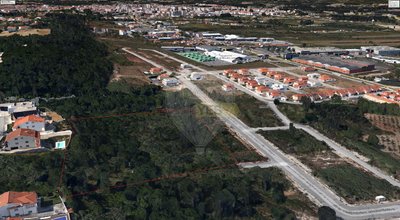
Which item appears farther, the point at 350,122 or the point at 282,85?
the point at 282,85

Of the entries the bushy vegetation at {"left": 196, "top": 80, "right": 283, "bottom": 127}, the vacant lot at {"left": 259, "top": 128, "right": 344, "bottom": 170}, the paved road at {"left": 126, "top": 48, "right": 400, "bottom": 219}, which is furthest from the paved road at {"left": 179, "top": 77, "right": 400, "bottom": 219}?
the bushy vegetation at {"left": 196, "top": 80, "right": 283, "bottom": 127}

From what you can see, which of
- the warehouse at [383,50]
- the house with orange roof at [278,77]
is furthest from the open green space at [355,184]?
the warehouse at [383,50]

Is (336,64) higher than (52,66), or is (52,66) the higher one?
(52,66)

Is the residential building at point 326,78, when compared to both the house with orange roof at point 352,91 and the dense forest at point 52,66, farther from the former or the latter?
the dense forest at point 52,66

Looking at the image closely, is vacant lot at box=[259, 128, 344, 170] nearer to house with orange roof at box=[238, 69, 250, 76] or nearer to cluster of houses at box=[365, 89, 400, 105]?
cluster of houses at box=[365, 89, 400, 105]

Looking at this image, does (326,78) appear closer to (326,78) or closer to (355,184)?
(326,78)

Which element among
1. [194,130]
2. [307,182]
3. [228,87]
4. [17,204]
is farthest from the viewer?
[228,87]

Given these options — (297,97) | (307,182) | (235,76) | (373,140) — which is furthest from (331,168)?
(235,76)
